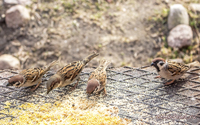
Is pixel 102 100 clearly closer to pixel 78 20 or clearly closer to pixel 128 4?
pixel 78 20

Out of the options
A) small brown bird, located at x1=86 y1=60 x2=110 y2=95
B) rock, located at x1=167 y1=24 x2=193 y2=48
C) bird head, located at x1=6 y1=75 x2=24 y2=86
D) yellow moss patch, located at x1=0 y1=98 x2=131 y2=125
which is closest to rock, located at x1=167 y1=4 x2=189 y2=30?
rock, located at x1=167 y1=24 x2=193 y2=48

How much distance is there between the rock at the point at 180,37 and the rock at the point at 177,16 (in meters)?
0.26

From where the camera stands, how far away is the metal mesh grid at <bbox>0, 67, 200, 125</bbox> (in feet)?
10.6

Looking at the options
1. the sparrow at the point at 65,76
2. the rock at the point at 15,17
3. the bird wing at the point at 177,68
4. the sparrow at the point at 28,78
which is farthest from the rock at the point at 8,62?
the bird wing at the point at 177,68

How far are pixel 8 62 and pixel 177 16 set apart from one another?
5328 mm

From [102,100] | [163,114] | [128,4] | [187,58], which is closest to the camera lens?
[163,114]

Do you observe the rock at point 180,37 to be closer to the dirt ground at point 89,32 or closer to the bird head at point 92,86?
the dirt ground at point 89,32

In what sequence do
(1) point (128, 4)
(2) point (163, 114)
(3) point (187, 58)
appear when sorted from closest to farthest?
1. (2) point (163, 114)
2. (3) point (187, 58)
3. (1) point (128, 4)

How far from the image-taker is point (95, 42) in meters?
6.81

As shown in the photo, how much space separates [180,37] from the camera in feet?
21.7

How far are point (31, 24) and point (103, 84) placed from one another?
173 inches

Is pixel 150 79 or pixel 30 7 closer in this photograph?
pixel 150 79

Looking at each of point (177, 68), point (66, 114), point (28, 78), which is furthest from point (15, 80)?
point (177, 68)

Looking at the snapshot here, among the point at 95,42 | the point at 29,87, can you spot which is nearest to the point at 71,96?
the point at 29,87
